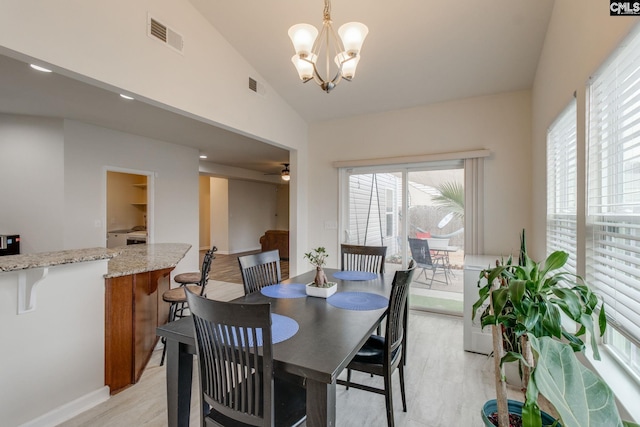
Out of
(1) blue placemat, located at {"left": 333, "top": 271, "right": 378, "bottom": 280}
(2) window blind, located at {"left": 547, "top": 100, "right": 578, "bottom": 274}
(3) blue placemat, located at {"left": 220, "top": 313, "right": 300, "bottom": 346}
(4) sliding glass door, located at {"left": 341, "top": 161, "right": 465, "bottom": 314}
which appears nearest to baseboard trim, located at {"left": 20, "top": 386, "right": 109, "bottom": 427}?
(3) blue placemat, located at {"left": 220, "top": 313, "right": 300, "bottom": 346}

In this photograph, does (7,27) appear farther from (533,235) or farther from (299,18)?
(533,235)

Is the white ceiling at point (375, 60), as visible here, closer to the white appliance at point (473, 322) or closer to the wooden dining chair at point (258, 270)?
the wooden dining chair at point (258, 270)

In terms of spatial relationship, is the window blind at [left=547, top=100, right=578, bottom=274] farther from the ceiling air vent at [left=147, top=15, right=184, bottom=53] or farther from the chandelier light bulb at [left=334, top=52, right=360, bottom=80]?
the ceiling air vent at [left=147, top=15, right=184, bottom=53]

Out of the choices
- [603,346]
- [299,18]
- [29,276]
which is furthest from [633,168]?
[29,276]

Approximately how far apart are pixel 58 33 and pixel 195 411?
260 cm

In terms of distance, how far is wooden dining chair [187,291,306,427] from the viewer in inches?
44.2

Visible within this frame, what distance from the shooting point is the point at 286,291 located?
85.2 inches

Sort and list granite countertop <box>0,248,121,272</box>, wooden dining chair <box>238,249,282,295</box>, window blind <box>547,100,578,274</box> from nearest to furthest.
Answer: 1. granite countertop <box>0,248,121,272</box>
2. window blind <box>547,100,578,274</box>
3. wooden dining chair <box>238,249,282,295</box>

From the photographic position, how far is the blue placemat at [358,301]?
1.84m

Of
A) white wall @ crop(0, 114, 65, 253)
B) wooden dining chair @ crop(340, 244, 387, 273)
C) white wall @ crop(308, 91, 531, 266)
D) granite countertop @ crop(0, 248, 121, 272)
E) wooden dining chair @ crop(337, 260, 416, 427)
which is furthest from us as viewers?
white wall @ crop(0, 114, 65, 253)

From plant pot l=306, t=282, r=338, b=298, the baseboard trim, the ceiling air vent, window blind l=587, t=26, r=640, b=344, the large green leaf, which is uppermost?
the ceiling air vent

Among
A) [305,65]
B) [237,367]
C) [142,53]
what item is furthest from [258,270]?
[142,53]

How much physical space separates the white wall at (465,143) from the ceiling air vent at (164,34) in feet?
7.72

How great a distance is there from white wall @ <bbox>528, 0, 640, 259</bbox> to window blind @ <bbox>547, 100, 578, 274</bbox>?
0.10 m
